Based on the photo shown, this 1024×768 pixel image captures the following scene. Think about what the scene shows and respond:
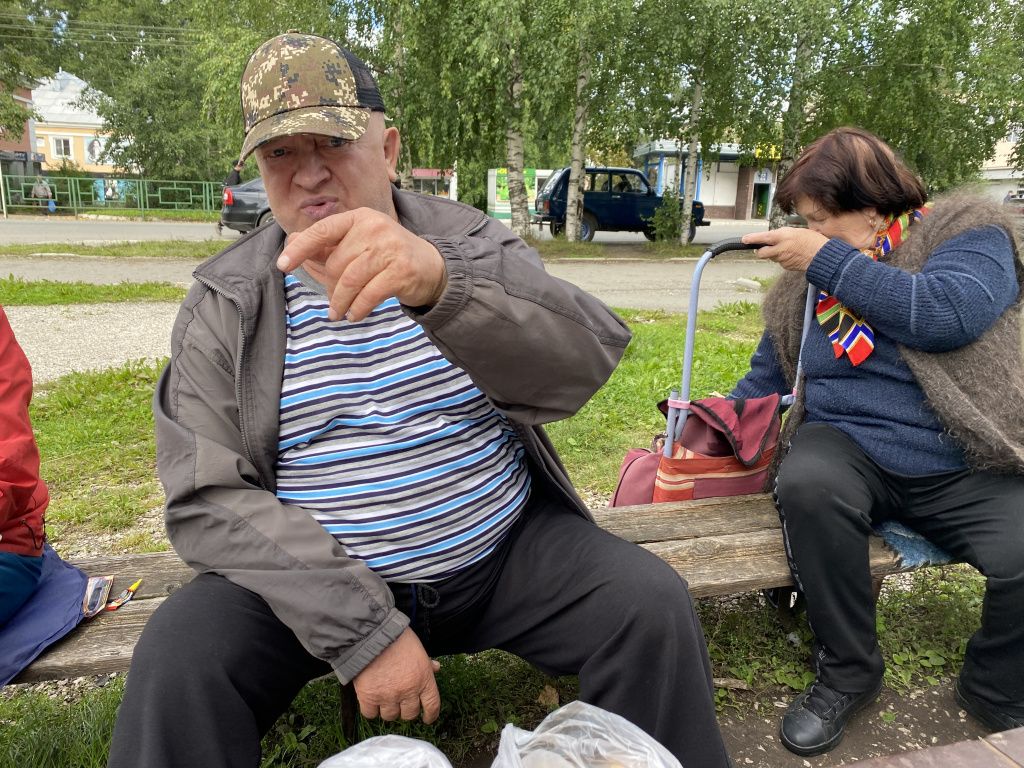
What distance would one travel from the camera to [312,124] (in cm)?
159

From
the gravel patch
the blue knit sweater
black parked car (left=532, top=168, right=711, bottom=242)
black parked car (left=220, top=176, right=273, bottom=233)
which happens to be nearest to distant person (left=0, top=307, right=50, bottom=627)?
the blue knit sweater

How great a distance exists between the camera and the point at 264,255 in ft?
5.65

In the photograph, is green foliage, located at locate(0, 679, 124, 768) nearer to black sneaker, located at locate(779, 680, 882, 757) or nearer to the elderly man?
the elderly man

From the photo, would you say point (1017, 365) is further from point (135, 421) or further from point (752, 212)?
point (752, 212)

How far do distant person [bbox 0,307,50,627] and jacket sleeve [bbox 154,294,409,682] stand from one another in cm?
37

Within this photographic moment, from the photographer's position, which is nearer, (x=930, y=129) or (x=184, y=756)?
(x=184, y=756)

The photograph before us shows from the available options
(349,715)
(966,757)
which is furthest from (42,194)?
(966,757)

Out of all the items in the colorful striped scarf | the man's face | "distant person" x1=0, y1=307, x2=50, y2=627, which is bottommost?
"distant person" x1=0, y1=307, x2=50, y2=627

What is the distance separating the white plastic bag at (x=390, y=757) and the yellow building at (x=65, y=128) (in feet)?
169

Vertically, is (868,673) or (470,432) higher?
(470,432)

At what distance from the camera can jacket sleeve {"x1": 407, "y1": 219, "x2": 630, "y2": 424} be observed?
1318 mm

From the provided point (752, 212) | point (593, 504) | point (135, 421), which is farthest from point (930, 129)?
point (752, 212)

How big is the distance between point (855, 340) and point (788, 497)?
0.50m

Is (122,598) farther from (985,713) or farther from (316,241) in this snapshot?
(985,713)
